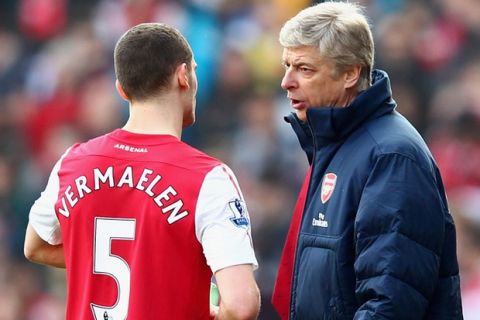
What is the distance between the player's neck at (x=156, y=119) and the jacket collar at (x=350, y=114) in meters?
0.45

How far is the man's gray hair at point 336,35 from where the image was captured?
3.86 meters

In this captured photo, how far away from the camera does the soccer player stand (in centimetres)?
360

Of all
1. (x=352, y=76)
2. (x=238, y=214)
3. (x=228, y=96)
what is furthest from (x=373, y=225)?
(x=228, y=96)

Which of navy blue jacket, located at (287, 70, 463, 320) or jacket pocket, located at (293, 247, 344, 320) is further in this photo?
jacket pocket, located at (293, 247, 344, 320)

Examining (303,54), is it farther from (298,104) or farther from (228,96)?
(228,96)

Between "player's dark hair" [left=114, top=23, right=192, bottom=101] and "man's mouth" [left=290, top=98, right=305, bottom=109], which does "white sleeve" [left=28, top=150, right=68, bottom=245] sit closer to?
"player's dark hair" [left=114, top=23, right=192, bottom=101]

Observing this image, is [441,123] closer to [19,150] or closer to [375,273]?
[19,150]

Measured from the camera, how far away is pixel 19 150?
10398 millimetres

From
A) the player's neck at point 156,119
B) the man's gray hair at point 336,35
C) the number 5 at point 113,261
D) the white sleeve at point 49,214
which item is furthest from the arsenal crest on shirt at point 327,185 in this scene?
the white sleeve at point 49,214

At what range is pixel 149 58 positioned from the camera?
3.77 m

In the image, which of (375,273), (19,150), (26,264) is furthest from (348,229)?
(19,150)

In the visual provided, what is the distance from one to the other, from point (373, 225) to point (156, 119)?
76cm

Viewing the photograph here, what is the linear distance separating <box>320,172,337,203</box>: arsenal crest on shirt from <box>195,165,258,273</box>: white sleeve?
309 mm

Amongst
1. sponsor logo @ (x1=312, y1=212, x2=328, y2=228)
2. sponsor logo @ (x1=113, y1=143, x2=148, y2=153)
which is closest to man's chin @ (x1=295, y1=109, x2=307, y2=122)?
sponsor logo @ (x1=312, y1=212, x2=328, y2=228)
